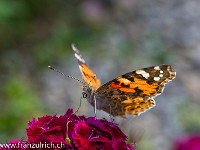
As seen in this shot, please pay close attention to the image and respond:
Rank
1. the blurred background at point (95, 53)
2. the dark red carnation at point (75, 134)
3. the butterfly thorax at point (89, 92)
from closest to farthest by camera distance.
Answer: the dark red carnation at point (75, 134) → the butterfly thorax at point (89, 92) → the blurred background at point (95, 53)

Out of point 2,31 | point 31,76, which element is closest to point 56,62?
point 31,76

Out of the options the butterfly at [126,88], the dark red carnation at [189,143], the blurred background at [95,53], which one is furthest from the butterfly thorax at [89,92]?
the blurred background at [95,53]

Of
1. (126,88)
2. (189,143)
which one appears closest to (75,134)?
(126,88)

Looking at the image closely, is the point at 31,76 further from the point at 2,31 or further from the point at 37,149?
the point at 37,149

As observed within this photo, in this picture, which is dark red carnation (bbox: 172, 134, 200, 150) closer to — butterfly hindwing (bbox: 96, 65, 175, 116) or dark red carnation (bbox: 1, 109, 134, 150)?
butterfly hindwing (bbox: 96, 65, 175, 116)

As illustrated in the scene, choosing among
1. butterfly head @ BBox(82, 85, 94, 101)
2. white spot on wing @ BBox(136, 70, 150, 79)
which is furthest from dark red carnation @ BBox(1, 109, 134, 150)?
white spot on wing @ BBox(136, 70, 150, 79)

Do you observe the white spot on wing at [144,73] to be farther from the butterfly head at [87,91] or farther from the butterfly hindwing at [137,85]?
the butterfly head at [87,91]

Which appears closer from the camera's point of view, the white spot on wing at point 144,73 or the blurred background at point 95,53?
the white spot on wing at point 144,73
